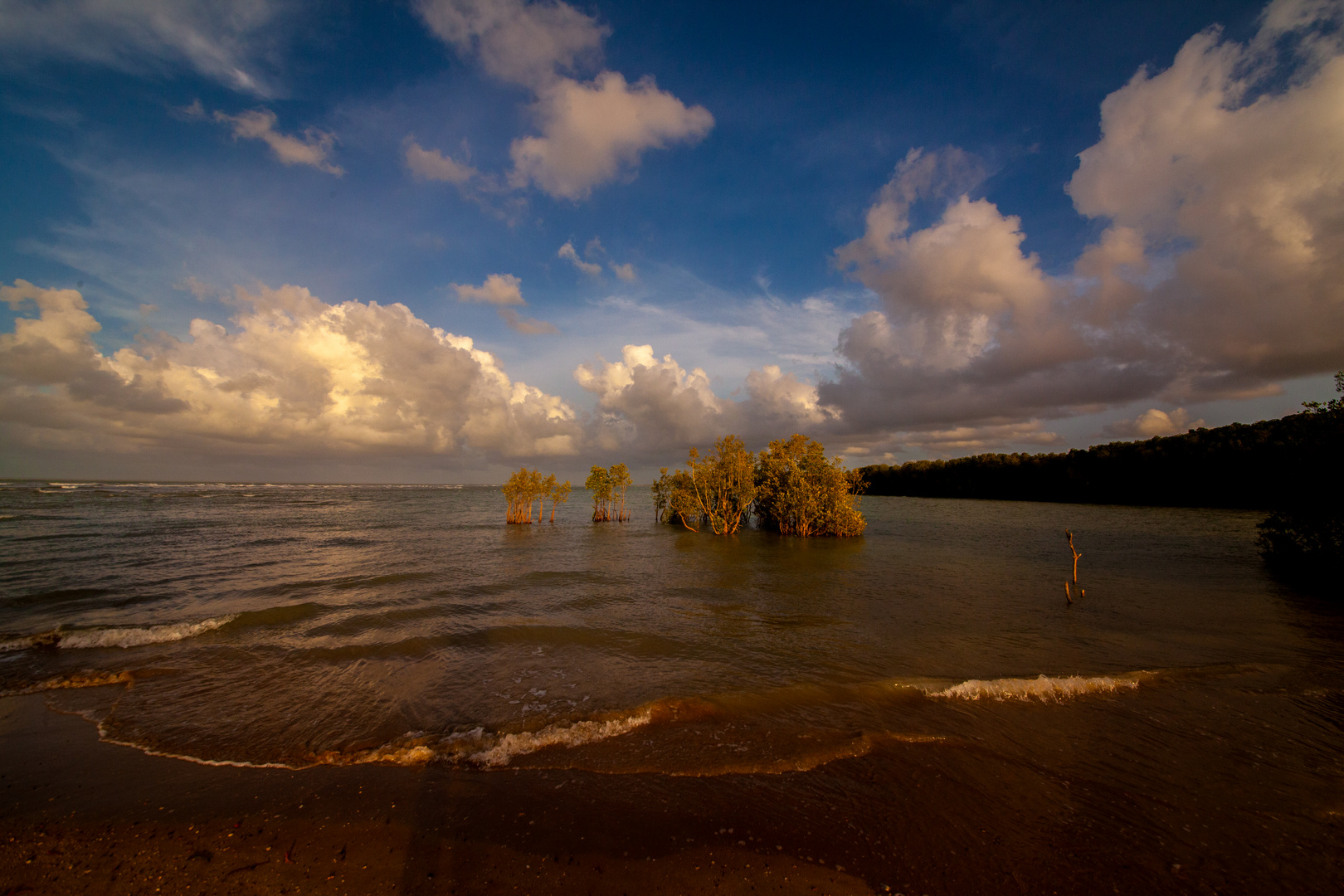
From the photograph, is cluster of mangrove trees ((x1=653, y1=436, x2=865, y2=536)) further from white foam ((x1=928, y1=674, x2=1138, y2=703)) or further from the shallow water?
white foam ((x1=928, y1=674, x2=1138, y2=703))

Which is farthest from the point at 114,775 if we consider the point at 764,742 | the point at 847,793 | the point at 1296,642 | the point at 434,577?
the point at 1296,642

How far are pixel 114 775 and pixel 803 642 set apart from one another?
13.5 metres

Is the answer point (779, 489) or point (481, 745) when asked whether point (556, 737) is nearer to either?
point (481, 745)

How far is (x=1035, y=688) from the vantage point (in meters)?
10.3

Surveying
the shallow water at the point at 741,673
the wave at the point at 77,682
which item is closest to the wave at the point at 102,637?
the shallow water at the point at 741,673

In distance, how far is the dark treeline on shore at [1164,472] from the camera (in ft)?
196

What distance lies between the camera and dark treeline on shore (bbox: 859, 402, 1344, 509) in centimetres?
5972

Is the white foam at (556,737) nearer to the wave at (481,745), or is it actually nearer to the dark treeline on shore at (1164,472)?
the wave at (481,745)

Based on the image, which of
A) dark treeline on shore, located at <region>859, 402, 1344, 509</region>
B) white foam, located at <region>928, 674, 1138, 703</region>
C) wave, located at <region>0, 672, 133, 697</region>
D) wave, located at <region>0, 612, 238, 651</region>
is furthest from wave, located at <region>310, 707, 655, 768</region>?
dark treeline on shore, located at <region>859, 402, 1344, 509</region>

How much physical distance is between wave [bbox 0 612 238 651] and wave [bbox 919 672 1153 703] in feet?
63.9

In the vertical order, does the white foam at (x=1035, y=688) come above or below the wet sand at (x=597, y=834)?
below

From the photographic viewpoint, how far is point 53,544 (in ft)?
90.1

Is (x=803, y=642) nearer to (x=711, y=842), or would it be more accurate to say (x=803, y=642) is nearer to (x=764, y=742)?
(x=764, y=742)

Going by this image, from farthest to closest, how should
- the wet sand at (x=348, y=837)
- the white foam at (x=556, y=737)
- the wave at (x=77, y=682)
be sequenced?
1. the wave at (x=77, y=682)
2. the white foam at (x=556, y=737)
3. the wet sand at (x=348, y=837)
